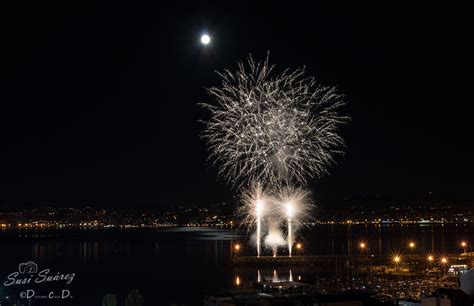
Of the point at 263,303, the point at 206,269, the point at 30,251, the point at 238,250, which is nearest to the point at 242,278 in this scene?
the point at 206,269

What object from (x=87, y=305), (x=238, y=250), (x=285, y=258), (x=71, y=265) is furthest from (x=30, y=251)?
(x=87, y=305)

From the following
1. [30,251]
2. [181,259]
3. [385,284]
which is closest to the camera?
[385,284]

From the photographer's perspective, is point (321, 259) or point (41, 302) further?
point (321, 259)

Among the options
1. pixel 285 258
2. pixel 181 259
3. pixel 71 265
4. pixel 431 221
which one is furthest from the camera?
pixel 431 221

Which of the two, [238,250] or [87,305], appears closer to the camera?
[87,305]

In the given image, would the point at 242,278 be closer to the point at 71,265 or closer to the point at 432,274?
the point at 432,274

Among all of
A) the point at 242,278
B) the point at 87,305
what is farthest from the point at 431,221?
the point at 87,305

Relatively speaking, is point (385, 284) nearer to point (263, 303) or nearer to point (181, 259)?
point (263, 303)

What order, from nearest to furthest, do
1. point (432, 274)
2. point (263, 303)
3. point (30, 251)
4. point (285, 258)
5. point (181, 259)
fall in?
point (263, 303)
point (432, 274)
point (285, 258)
point (181, 259)
point (30, 251)

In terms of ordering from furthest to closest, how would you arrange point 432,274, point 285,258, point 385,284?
point 285,258 → point 432,274 → point 385,284
